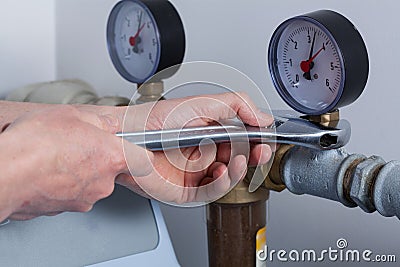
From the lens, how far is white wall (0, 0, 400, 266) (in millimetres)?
806

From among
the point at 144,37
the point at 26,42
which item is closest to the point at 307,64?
the point at 144,37

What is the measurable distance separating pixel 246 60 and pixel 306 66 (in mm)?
249

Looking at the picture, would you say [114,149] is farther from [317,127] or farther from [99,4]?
[99,4]

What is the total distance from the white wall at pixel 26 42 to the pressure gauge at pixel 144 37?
313 mm

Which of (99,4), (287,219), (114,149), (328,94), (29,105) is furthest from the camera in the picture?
(99,4)

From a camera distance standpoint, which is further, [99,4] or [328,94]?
[99,4]

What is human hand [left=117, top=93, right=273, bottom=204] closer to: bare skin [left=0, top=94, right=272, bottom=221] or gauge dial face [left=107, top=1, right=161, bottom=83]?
bare skin [left=0, top=94, right=272, bottom=221]

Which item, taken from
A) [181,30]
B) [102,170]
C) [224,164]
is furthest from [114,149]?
[181,30]

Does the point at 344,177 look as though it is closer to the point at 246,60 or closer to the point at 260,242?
the point at 260,242

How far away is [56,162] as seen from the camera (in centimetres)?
52

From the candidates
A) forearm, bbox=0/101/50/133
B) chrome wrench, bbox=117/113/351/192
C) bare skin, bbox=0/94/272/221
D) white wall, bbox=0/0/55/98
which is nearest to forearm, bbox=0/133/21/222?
bare skin, bbox=0/94/272/221

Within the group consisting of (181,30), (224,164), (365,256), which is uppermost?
(181,30)

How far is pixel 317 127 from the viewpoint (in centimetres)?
65

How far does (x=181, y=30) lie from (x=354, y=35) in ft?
0.79
